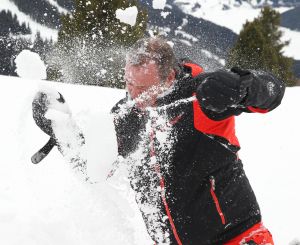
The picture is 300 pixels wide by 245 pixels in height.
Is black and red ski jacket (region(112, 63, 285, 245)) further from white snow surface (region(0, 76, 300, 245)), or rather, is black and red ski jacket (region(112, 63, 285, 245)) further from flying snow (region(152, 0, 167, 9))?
flying snow (region(152, 0, 167, 9))

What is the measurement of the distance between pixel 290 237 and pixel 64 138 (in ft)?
6.64

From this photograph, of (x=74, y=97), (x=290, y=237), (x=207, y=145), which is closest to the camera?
(x=207, y=145)

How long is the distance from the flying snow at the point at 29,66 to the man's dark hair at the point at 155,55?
784 mm

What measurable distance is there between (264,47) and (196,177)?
79.2 ft

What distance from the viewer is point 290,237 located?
332cm

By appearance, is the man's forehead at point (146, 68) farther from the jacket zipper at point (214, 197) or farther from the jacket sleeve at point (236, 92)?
the jacket zipper at point (214, 197)

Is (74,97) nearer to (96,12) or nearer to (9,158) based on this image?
(9,158)

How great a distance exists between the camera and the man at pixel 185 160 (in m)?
1.95

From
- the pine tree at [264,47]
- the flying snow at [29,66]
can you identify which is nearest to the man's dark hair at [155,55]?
the flying snow at [29,66]

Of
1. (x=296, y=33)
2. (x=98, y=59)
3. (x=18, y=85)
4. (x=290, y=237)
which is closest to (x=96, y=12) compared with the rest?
(x=98, y=59)

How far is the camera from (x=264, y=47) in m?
24.7

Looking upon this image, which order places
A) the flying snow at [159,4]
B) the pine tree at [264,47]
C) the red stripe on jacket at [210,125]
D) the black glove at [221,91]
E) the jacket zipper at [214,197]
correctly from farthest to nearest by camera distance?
1. the pine tree at [264,47]
2. the flying snow at [159,4]
3. the jacket zipper at [214,197]
4. the red stripe on jacket at [210,125]
5. the black glove at [221,91]

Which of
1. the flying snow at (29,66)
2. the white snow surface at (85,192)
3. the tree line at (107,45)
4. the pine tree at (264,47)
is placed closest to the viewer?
the flying snow at (29,66)

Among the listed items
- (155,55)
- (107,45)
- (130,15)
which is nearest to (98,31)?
(107,45)
